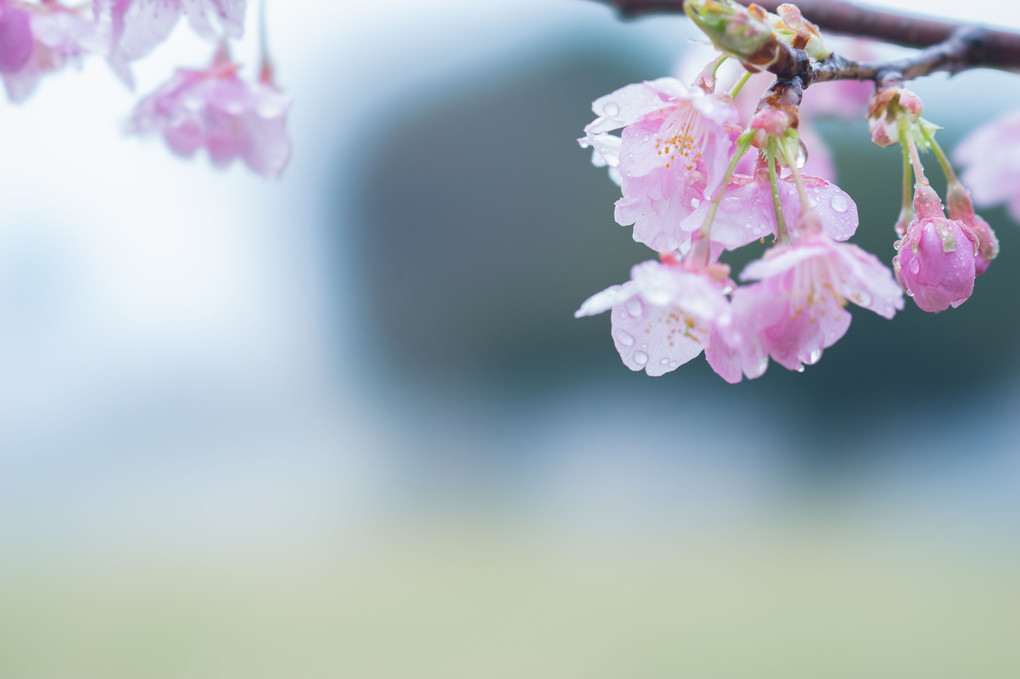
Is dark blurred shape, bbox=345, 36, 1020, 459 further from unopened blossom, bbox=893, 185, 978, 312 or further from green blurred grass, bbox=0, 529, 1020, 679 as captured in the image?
unopened blossom, bbox=893, 185, 978, 312

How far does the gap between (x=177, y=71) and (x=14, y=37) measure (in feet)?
0.68

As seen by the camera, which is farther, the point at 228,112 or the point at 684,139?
the point at 228,112

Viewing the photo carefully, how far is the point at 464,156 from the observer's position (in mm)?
16219

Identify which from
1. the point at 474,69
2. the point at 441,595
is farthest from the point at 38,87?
the point at 474,69

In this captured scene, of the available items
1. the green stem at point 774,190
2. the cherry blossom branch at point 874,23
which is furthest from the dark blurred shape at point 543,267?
the green stem at point 774,190

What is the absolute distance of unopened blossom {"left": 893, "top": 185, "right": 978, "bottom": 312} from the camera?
20.3 inches

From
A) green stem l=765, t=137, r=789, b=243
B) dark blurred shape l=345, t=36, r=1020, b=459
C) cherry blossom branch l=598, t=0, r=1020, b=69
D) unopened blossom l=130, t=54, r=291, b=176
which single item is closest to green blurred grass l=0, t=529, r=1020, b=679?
dark blurred shape l=345, t=36, r=1020, b=459

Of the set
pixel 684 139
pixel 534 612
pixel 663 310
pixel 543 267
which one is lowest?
pixel 534 612

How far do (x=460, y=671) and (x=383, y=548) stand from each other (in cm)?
466

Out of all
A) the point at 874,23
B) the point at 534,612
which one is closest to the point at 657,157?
the point at 874,23

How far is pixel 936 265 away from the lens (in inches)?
20.4

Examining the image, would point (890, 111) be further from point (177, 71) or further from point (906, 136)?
point (177, 71)

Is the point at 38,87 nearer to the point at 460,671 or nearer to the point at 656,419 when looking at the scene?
the point at 460,671

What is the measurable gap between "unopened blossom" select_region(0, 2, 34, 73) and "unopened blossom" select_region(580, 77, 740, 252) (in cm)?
47
